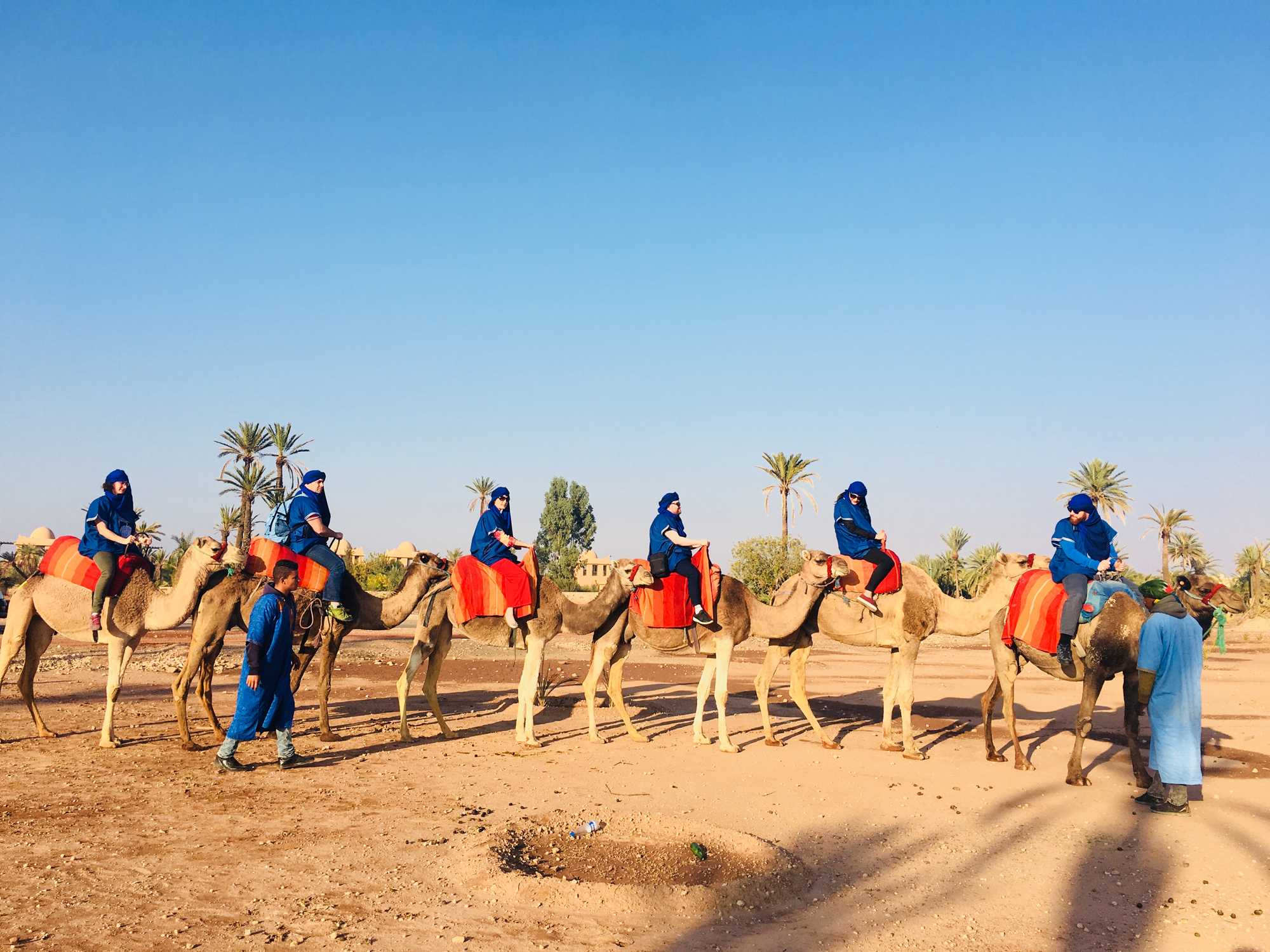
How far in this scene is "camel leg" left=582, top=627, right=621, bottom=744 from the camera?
39.7 feet

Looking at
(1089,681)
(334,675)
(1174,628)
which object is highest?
(1174,628)

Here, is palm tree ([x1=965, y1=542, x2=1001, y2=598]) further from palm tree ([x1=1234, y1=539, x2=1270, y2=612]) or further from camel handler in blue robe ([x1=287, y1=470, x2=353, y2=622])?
camel handler in blue robe ([x1=287, y1=470, x2=353, y2=622])

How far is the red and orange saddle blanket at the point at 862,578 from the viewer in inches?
460

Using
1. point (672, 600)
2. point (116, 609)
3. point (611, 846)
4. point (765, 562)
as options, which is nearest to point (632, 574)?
point (672, 600)

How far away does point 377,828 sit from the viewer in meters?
7.58

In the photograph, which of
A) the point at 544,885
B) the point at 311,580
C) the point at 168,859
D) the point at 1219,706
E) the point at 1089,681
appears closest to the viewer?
the point at 544,885

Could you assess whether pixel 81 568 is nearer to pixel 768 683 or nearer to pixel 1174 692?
pixel 768 683

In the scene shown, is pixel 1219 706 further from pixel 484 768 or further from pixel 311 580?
pixel 311 580

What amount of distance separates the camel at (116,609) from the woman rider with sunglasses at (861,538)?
Result: 7.72 meters

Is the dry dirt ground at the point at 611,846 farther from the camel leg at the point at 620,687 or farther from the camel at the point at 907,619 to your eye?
the camel at the point at 907,619

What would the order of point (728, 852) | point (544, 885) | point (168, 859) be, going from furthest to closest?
point (728, 852), point (168, 859), point (544, 885)

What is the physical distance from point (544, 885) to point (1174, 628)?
6614 mm

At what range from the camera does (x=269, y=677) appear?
9578 mm

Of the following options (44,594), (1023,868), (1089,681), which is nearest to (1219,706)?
(1089,681)
